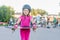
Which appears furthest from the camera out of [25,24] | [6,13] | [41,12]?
[41,12]

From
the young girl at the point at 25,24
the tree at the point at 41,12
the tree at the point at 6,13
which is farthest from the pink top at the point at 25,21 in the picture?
the tree at the point at 41,12

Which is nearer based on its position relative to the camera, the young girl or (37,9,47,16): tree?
the young girl

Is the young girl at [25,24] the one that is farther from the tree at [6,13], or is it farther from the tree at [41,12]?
the tree at [41,12]

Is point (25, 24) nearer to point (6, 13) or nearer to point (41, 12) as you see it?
point (6, 13)

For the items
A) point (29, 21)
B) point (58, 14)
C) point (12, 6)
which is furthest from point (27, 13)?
point (58, 14)

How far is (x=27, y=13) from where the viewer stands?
1.39 metres

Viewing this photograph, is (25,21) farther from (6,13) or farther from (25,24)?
(6,13)

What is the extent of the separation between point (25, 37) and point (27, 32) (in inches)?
1.4

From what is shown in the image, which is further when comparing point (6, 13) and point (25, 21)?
point (6, 13)

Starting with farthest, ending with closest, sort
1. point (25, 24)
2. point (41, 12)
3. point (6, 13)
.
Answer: point (41, 12)
point (6, 13)
point (25, 24)

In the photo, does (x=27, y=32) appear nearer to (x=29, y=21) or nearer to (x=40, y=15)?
(x=29, y=21)

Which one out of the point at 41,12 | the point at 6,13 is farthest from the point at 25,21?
the point at 41,12

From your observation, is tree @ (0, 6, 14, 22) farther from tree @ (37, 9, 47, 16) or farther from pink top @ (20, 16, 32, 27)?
pink top @ (20, 16, 32, 27)

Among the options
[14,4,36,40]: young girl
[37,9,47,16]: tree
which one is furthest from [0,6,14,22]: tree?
[14,4,36,40]: young girl
